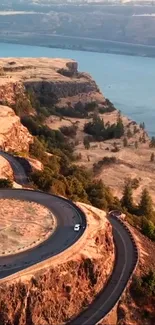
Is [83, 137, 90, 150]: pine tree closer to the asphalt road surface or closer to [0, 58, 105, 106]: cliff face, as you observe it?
[0, 58, 105, 106]: cliff face

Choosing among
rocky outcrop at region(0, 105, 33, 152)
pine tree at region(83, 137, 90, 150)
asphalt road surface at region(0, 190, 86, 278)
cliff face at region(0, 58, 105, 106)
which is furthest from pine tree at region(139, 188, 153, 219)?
cliff face at region(0, 58, 105, 106)

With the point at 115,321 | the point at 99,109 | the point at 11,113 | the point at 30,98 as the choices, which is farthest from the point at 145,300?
the point at 99,109

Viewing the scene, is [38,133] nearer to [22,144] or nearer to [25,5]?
[22,144]

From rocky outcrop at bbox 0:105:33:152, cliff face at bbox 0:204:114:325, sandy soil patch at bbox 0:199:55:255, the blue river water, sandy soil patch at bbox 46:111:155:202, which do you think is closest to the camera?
cliff face at bbox 0:204:114:325

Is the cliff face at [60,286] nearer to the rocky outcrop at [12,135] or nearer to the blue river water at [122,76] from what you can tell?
the rocky outcrop at [12,135]

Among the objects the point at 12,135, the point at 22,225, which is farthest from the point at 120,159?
the point at 22,225

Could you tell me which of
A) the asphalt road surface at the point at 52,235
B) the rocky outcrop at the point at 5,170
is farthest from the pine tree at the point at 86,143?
the asphalt road surface at the point at 52,235

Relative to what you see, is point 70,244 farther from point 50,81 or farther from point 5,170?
point 50,81
